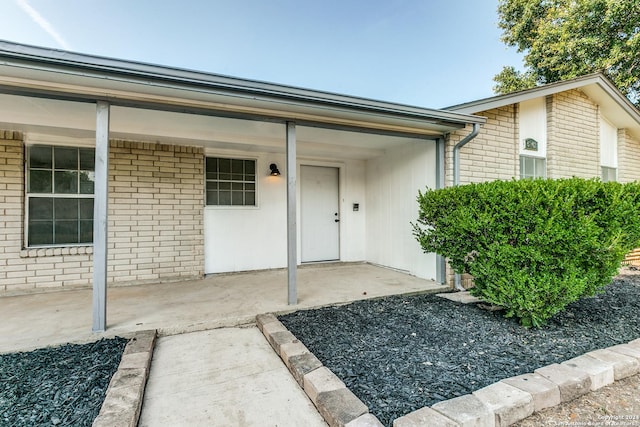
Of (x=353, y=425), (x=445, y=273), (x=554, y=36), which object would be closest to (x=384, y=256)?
(x=445, y=273)

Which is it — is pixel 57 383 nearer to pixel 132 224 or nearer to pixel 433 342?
pixel 433 342

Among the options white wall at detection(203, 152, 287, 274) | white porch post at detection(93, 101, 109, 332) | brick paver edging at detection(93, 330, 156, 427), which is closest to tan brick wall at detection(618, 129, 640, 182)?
white wall at detection(203, 152, 287, 274)

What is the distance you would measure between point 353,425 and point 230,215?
174 inches

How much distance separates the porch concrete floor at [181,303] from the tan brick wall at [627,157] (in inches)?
233

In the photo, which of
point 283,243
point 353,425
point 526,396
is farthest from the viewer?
point 283,243

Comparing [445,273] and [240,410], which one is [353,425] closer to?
[240,410]

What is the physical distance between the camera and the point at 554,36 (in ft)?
35.1

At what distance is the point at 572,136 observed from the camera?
595cm

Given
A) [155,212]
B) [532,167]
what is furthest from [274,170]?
[532,167]

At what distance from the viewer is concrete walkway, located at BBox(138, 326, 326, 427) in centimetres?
177

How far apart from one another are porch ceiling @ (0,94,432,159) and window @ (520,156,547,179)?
232cm

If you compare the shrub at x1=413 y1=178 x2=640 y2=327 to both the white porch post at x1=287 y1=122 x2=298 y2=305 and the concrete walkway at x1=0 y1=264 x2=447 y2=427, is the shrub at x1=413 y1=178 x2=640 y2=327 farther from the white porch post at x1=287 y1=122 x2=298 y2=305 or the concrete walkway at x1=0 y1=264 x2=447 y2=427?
the white porch post at x1=287 y1=122 x2=298 y2=305

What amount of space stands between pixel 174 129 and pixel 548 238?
4.58m

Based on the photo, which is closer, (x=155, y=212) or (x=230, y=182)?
(x=155, y=212)
